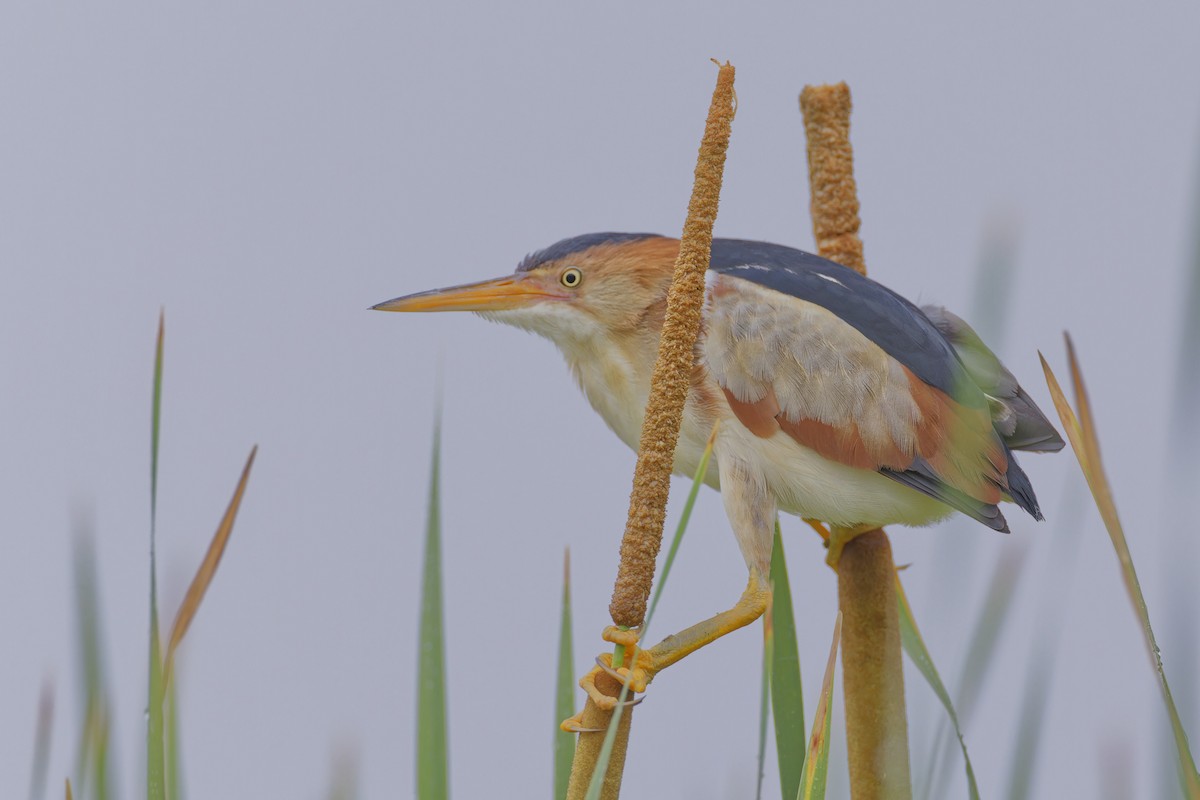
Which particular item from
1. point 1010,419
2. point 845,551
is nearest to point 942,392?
point 1010,419

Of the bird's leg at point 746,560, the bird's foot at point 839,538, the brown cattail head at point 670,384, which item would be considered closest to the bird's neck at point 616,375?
the bird's leg at point 746,560

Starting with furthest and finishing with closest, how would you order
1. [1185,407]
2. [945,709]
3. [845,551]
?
[845,551], [945,709], [1185,407]

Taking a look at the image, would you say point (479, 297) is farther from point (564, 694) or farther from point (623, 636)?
point (623, 636)

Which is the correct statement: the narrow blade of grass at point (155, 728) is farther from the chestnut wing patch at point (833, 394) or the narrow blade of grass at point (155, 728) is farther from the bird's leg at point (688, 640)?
the chestnut wing patch at point (833, 394)

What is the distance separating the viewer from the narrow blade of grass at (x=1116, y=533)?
2.10ft

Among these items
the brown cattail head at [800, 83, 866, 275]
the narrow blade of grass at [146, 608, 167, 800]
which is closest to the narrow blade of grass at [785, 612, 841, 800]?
the narrow blade of grass at [146, 608, 167, 800]

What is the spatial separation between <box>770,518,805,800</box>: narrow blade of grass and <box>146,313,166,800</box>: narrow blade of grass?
43cm

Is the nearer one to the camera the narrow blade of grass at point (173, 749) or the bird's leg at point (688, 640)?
the narrow blade of grass at point (173, 749)

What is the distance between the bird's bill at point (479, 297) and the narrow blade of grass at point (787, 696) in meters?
0.54

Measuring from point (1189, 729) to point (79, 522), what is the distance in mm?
643

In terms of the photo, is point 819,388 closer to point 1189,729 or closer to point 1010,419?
point 1010,419

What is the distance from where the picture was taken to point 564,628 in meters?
0.92

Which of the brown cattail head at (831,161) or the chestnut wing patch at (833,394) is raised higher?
the brown cattail head at (831,161)

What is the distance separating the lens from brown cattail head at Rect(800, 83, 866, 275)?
1317 mm
